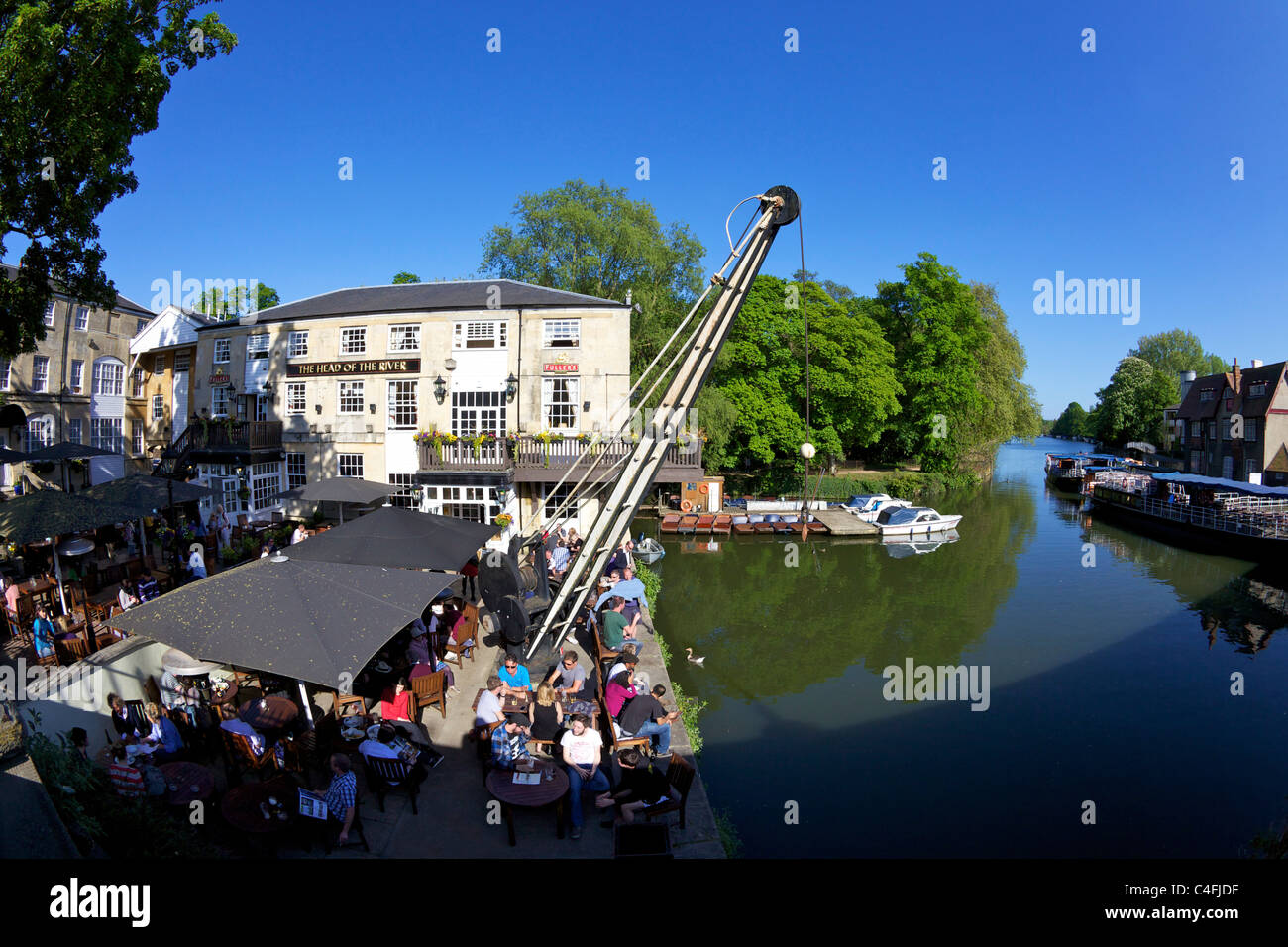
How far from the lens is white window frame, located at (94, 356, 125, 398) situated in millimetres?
31219

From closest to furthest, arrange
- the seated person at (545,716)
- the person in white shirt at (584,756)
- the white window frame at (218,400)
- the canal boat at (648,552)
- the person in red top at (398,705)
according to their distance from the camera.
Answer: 1. the person in white shirt at (584,756)
2. the seated person at (545,716)
3. the person in red top at (398,705)
4. the canal boat at (648,552)
5. the white window frame at (218,400)

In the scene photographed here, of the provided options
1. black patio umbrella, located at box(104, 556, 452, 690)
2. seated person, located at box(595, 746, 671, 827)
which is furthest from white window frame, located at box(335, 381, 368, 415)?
seated person, located at box(595, 746, 671, 827)

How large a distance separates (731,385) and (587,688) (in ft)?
90.8

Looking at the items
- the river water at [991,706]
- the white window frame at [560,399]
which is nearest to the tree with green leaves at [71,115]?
the white window frame at [560,399]

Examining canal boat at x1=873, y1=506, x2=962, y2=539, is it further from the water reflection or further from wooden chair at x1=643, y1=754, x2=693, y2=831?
wooden chair at x1=643, y1=754, x2=693, y2=831

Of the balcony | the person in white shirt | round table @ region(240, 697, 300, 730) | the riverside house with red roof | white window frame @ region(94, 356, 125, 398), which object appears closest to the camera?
the person in white shirt

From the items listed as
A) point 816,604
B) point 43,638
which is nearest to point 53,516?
point 43,638

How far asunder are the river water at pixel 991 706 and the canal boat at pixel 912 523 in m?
3.97

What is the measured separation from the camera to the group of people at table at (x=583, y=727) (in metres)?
7.21

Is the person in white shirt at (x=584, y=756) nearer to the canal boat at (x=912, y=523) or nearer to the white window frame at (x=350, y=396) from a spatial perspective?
the white window frame at (x=350, y=396)

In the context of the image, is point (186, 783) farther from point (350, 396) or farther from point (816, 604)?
point (350, 396)

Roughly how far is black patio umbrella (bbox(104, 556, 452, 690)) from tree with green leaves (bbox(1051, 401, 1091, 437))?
157 metres
